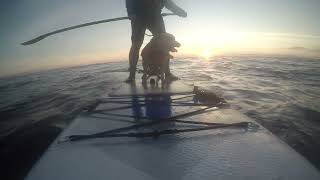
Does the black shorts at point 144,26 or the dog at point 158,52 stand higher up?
the black shorts at point 144,26

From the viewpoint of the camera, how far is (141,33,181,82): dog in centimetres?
629

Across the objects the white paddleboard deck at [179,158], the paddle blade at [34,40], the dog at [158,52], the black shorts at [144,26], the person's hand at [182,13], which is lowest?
the white paddleboard deck at [179,158]

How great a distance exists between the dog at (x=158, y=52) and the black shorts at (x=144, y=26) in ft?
1.87

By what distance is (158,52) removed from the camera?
261 inches

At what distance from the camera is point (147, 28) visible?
7.41m

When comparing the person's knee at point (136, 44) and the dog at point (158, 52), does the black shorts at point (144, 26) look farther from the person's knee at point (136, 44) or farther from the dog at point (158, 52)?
the dog at point (158, 52)

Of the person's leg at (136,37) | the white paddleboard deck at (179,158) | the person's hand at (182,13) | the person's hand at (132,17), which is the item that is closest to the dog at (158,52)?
the person's leg at (136,37)

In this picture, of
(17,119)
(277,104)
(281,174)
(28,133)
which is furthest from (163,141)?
(17,119)

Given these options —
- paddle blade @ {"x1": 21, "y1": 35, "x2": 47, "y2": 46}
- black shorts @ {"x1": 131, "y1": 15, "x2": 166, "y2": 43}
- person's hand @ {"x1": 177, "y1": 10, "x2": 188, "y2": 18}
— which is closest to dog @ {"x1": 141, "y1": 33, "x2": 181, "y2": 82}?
black shorts @ {"x1": 131, "y1": 15, "x2": 166, "y2": 43}

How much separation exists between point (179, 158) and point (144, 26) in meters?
5.51

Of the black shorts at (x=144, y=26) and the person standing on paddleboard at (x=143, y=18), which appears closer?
the person standing on paddleboard at (x=143, y=18)

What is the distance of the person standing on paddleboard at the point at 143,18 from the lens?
7035mm

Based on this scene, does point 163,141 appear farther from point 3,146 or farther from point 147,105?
point 3,146

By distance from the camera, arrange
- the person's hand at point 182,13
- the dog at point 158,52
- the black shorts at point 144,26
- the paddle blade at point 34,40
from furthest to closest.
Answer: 1. the person's hand at point 182,13
2. the paddle blade at point 34,40
3. the black shorts at point 144,26
4. the dog at point 158,52
